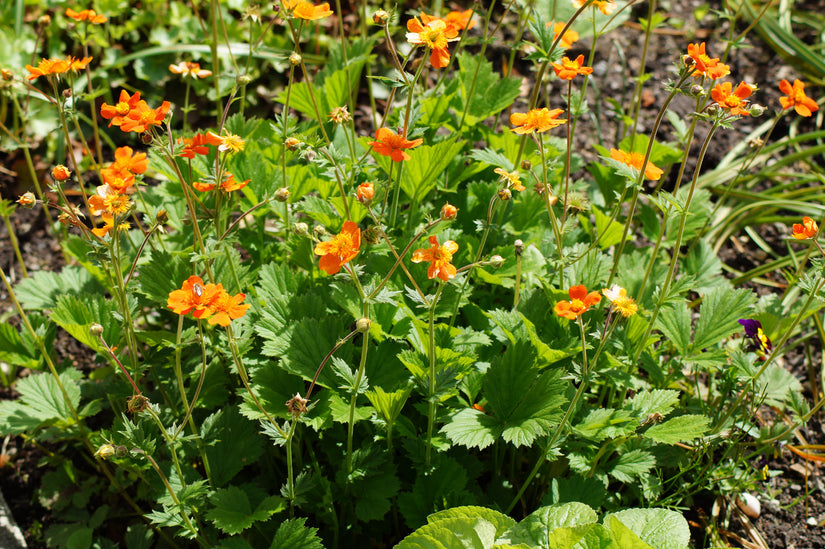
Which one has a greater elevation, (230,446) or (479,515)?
(479,515)

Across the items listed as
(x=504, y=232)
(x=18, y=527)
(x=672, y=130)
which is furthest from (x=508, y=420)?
(x=672, y=130)

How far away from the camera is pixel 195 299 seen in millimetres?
1386

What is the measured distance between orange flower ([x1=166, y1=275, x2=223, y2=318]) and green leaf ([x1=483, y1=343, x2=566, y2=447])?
0.83m

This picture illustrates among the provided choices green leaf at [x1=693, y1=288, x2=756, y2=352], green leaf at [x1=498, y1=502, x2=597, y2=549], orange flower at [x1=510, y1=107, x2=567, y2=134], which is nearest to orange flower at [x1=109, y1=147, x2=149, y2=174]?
orange flower at [x1=510, y1=107, x2=567, y2=134]

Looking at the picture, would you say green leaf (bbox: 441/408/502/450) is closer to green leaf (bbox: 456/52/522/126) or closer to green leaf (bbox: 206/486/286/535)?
green leaf (bbox: 206/486/286/535)

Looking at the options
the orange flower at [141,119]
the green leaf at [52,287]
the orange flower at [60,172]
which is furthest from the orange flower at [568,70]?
the green leaf at [52,287]

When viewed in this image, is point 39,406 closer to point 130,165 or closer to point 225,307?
point 130,165

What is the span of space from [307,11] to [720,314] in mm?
1580

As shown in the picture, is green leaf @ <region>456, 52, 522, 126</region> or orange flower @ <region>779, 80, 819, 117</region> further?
green leaf @ <region>456, 52, 522, 126</region>

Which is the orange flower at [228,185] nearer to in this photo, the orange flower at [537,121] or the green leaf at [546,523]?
the orange flower at [537,121]

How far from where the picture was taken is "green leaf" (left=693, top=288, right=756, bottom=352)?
2.15 m

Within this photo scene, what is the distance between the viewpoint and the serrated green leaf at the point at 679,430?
1897 millimetres

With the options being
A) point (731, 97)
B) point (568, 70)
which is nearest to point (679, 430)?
point (731, 97)

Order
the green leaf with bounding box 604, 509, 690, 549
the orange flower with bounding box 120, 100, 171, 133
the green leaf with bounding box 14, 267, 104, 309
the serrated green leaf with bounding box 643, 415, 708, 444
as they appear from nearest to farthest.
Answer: the orange flower with bounding box 120, 100, 171, 133 → the green leaf with bounding box 604, 509, 690, 549 → the serrated green leaf with bounding box 643, 415, 708, 444 → the green leaf with bounding box 14, 267, 104, 309
